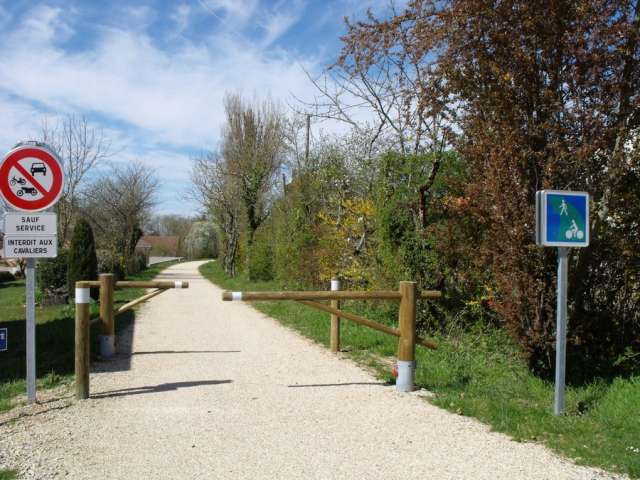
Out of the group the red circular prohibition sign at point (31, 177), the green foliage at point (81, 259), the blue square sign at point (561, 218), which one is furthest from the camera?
the green foliage at point (81, 259)

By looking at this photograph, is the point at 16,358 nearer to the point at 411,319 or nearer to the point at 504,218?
the point at 411,319

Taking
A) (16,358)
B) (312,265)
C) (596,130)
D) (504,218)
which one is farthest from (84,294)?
(312,265)

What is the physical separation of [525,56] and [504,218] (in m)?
1.85

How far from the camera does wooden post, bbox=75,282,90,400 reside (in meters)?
6.06

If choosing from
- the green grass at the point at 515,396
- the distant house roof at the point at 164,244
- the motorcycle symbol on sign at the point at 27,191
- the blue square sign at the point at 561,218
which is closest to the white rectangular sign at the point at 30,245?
the motorcycle symbol on sign at the point at 27,191

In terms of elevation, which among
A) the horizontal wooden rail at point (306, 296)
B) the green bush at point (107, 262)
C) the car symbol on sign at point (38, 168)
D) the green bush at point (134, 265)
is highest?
the car symbol on sign at point (38, 168)

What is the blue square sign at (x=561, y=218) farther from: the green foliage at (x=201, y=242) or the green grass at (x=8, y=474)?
the green foliage at (x=201, y=242)

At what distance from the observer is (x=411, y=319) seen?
6.60 m

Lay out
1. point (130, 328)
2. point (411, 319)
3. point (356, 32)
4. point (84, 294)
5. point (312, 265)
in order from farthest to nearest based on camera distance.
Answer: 1. point (312, 265)
2. point (130, 328)
3. point (356, 32)
4. point (411, 319)
5. point (84, 294)

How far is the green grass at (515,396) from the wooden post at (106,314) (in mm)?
3403

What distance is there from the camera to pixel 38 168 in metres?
5.93

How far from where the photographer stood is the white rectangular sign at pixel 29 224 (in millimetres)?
5910

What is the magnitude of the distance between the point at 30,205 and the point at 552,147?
557 cm

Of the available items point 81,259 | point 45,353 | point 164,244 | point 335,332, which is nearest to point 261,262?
point 81,259
